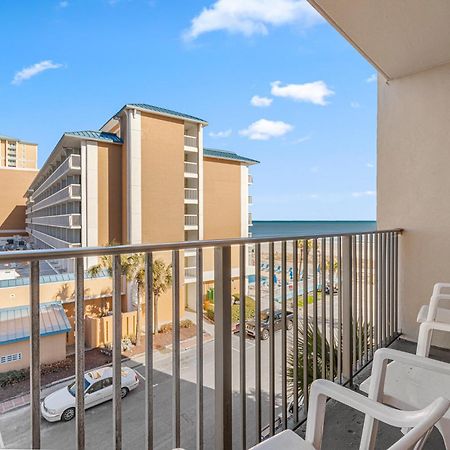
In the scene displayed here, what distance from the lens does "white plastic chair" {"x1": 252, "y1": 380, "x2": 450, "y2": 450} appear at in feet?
1.56

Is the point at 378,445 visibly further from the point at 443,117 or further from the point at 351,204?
the point at 351,204

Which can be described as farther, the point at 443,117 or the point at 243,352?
the point at 443,117

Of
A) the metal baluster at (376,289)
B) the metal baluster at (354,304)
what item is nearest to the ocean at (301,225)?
the metal baluster at (376,289)

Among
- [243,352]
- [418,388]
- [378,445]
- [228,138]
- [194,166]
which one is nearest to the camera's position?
[418,388]

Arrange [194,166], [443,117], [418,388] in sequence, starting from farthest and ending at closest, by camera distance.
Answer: [194,166]
[443,117]
[418,388]

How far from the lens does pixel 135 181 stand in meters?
15.9

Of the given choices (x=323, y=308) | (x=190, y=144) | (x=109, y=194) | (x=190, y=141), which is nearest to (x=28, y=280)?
(x=323, y=308)

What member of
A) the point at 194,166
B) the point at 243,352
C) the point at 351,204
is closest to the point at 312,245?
the point at 243,352

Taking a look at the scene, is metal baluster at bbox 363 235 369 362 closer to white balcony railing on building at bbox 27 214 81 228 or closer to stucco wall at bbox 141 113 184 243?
stucco wall at bbox 141 113 184 243

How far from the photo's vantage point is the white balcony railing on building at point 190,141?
59.0 feet

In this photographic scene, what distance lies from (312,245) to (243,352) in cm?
73

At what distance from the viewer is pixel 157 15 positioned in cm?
2259

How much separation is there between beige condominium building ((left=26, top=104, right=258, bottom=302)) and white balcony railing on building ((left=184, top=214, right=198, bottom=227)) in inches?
1.1

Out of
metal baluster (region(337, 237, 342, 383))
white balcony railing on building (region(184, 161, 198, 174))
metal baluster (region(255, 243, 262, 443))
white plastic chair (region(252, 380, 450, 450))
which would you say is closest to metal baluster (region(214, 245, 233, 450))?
metal baluster (region(255, 243, 262, 443))
